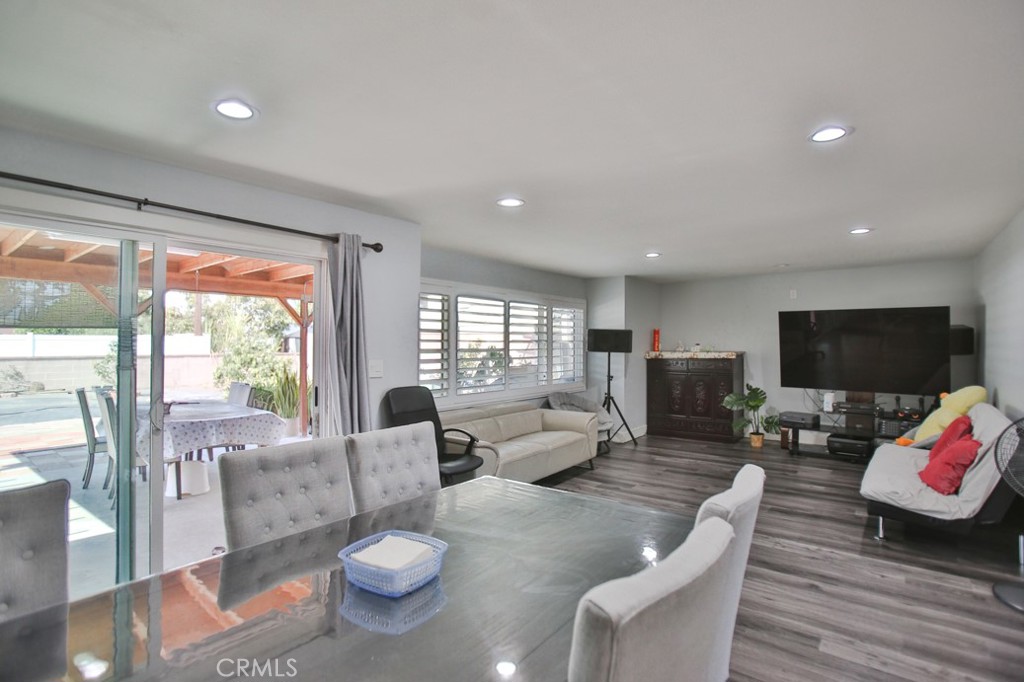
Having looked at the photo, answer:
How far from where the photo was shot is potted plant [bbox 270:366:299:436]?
5832 mm

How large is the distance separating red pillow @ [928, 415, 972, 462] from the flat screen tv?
1.76 m

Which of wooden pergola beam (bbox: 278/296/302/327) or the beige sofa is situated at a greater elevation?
wooden pergola beam (bbox: 278/296/302/327)

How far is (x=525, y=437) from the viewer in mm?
5309

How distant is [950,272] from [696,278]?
2.74 m

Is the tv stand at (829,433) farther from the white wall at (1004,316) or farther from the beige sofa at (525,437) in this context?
the beige sofa at (525,437)

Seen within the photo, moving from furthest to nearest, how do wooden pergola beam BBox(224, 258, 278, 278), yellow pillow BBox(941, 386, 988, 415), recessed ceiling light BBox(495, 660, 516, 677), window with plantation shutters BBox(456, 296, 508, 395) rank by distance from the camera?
window with plantation shutters BBox(456, 296, 508, 395), wooden pergola beam BBox(224, 258, 278, 278), yellow pillow BBox(941, 386, 988, 415), recessed ceiling light BBox(495, 660, 516, 677)

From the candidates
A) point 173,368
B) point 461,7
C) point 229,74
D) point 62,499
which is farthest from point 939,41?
point 173,368

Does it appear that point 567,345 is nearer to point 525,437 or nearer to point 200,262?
point 525,437

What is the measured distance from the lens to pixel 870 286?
6.32 meters

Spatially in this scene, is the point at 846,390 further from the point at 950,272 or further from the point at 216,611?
the point at 216,611

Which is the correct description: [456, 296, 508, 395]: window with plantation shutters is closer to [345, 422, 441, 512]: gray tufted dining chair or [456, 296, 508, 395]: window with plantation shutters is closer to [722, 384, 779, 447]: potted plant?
[345, 422, 441, 512]: gray tufted dining chair

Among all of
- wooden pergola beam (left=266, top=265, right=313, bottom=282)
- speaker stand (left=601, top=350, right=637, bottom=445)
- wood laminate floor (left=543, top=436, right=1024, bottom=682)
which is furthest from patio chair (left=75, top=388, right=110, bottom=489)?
speaker stand (left=601, top=350, right=637, bottom=445)

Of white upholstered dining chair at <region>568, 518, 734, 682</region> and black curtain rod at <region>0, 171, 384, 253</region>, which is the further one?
black curtain rod at <region>0, 171, 384, 253</region>

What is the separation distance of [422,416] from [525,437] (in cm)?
160
